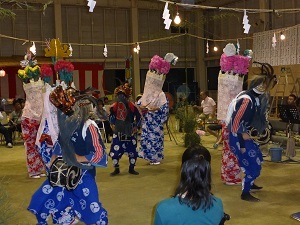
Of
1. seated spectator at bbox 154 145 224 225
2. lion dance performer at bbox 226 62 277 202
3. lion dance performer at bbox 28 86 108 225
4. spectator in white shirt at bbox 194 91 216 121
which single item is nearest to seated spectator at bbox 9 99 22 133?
spectator in white shirt at bbox 194 91 216 121

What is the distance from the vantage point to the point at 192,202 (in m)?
1.85

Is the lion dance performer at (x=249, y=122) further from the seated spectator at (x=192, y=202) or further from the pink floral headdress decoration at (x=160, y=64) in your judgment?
the seated spectator at (x=192, y=202)

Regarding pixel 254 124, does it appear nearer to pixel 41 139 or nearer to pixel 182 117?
pixel 41 139

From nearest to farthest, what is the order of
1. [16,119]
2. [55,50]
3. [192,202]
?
[192,202] → [55,50] → [16,119]

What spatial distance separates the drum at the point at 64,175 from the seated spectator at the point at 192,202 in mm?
1450

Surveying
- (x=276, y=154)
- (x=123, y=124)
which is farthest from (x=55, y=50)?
(x=276, y=154)

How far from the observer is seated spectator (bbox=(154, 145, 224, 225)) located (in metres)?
1.83

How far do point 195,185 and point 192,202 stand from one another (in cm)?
7

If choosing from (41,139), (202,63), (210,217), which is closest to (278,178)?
(41,139)

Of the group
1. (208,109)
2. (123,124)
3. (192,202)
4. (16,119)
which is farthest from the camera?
(208,109)

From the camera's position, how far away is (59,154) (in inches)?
132

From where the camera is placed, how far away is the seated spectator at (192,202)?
183 centimetres

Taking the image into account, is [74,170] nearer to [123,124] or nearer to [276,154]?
[123,124]

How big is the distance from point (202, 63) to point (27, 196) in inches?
561
